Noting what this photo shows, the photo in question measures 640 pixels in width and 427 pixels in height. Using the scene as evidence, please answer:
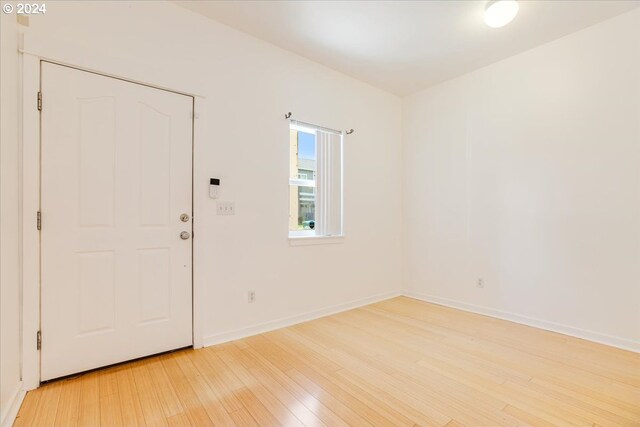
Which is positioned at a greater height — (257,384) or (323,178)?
(323,178)

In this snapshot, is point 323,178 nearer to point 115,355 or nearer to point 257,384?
point 257,384

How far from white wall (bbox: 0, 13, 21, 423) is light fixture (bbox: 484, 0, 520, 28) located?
10.3ft

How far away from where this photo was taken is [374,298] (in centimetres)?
391

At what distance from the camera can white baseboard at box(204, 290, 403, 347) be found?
8.55ft

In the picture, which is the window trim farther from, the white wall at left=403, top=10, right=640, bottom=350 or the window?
the white wall at left=403, top=10, right=640, bottom=350

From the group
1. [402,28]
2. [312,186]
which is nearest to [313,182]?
[312,186]

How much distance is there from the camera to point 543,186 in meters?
2.98

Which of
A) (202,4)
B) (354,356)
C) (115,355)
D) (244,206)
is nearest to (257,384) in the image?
(354,356)

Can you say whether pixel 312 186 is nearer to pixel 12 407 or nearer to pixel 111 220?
pixel 111 220

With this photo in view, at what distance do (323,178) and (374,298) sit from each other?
171 centimetres

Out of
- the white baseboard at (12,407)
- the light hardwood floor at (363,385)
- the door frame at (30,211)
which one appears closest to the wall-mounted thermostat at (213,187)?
the door frame at (30,211)

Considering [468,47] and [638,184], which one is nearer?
[638,184]

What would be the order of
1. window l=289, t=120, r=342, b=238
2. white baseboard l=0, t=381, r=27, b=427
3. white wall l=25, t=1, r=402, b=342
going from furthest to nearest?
window l=289, t=120, r=342, b=238
white wall l=25, t=1, r=402, b=342
white baseboard l=0, t=381, r=27, b=427

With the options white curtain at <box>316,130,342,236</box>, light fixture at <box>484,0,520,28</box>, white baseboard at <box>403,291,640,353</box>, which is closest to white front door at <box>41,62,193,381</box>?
white curtain at <box>316,130,342,236</box>
